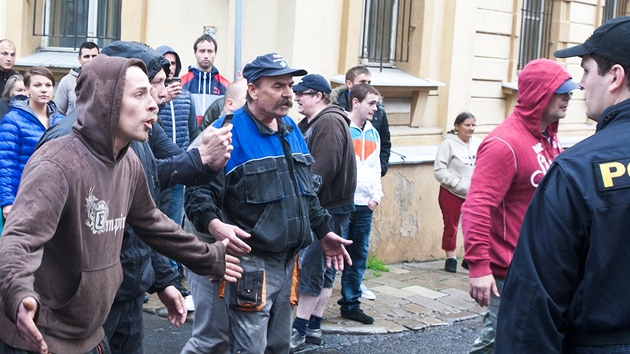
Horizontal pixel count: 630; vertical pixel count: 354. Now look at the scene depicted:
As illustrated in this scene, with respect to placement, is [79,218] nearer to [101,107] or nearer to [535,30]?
[101,107]

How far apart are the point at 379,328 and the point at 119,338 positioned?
3.76m

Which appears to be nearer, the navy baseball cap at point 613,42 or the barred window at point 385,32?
the navy baseball cap at point 613,42

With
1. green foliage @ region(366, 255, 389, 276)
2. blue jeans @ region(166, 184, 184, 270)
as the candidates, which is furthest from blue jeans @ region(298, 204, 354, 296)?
green foliage @ region(366, 255, 389, 276)

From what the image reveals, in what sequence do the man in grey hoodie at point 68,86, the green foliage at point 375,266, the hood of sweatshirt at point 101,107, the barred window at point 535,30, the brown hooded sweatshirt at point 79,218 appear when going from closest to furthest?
the brown hooded sweatshirt at point 79,218 → the hood of sweatshirt at point 101,107 → the man in grey hoodie at point 68,86 → the green foliage at point 375,266 → the barred window at point 535,30

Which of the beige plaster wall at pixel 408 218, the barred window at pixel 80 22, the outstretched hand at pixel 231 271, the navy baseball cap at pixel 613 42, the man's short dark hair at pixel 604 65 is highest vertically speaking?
the barred window at pixel 80 22

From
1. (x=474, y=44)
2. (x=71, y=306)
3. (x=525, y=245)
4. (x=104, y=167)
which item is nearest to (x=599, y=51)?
(x=525, y=245)

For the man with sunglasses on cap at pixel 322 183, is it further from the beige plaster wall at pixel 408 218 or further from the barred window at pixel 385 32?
the barred window at pixel 385 32

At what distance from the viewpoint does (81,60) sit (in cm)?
897

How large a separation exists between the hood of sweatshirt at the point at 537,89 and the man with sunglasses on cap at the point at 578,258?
2158 mm

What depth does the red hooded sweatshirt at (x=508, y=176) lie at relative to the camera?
528 cm

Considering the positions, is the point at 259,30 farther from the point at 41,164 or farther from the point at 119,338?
the point at 41,164

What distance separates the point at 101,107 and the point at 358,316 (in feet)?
15.4

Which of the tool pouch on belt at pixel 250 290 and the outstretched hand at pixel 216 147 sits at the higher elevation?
the outstretched hand at pixel 216 147

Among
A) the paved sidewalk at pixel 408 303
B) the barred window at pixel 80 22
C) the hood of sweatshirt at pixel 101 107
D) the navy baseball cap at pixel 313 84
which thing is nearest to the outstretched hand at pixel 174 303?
the hood of sweatshirt at pixel 101 107
